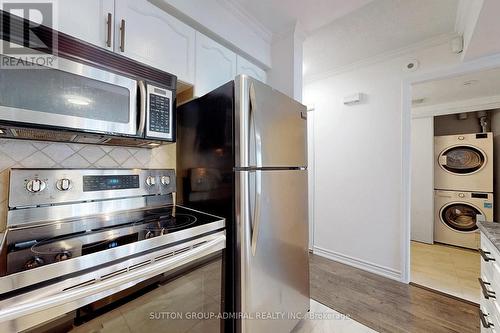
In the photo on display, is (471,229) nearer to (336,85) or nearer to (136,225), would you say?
(336,85)

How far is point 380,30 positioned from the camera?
196 centimetres

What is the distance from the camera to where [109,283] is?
0.69 meters

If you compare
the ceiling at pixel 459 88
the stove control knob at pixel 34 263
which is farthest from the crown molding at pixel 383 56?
the stove control knob at pixel 34 263

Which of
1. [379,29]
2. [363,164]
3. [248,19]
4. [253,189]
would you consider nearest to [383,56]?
[379,29]

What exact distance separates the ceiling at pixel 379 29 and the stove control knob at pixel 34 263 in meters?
2.42

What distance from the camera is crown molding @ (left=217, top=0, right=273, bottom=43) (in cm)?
161

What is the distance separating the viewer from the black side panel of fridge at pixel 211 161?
1.16 m

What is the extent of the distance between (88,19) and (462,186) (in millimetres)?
4942

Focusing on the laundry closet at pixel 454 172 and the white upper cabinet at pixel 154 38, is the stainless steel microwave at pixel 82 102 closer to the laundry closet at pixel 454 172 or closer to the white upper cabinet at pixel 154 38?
the white upper cabinet at pixel 154 38

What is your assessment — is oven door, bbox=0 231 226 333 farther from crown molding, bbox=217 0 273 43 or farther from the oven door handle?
crown molding, bbox=217 0 273 43

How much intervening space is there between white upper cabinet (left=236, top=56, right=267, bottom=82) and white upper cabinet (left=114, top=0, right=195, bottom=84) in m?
0.45

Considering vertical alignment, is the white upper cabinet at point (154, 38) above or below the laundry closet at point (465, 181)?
above

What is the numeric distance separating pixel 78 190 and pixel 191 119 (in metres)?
0.78

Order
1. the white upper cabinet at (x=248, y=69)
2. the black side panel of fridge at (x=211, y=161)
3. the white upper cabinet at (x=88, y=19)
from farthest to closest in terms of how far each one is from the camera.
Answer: the white upper cabinet at (x=248, y=69) → the black side panel of fridge at (x=211, y=161) → the white upper cabinet at (x=88, y=19)
